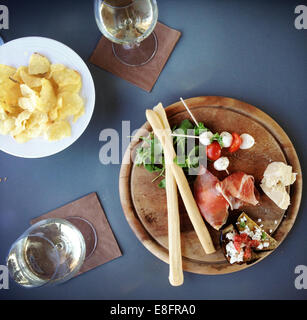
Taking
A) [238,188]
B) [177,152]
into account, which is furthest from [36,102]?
[238,188]

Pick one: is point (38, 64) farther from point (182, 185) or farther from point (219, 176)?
point (219, 176)

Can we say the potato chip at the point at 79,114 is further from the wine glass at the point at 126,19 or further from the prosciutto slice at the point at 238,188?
the prosciutto slice at the point at 238,188

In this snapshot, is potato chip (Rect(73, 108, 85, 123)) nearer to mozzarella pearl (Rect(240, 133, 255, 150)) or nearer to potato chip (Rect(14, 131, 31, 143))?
potato chip (Rect(14, 131, 31, 143))

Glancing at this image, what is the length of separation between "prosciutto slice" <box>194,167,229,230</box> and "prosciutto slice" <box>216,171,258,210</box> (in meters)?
0.02

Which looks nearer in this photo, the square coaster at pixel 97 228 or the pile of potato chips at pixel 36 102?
the pile of potato chips at pixel 36 102

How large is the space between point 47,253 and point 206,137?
70 cm

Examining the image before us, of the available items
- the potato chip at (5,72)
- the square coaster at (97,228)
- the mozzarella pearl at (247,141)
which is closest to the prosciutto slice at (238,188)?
the mozzarella pearl at (247,141)

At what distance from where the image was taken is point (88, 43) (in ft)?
4.31

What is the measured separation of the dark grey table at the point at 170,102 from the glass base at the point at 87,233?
0.27 feet

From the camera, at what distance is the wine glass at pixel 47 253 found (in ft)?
3.68

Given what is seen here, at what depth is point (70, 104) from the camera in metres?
1.14

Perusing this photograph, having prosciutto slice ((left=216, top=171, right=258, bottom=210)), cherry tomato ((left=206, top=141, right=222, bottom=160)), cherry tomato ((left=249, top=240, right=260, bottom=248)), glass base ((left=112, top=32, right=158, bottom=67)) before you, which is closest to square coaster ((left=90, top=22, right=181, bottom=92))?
glass base ((left=112, top=32, right=158, bottom=67))

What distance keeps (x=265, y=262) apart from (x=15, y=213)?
1.02 meters

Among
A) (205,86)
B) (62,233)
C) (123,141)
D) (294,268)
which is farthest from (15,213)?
(294,268)
